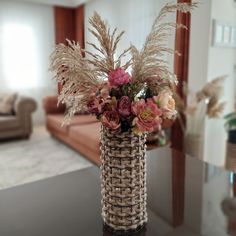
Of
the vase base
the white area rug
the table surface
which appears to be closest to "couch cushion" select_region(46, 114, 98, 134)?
the white area rug

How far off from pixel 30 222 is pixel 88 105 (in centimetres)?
47

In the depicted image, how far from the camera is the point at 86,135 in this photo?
2.94 meters

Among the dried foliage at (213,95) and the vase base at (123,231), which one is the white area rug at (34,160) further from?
the vase base at (123,231)

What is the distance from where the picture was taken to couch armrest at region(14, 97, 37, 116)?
3.99 meters

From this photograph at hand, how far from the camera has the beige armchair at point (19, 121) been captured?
3885mm

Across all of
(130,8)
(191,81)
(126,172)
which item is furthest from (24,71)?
(126,172)

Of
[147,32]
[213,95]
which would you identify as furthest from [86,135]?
[147,32]

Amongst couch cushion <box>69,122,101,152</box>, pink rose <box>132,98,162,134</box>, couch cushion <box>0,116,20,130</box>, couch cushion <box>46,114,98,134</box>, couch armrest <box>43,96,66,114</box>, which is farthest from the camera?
couch armrest <box>43,96,66,114</box>

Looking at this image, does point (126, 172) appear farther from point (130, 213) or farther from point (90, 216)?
point (90, 216)

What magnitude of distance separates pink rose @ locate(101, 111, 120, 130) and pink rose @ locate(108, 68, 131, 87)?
0.27 ft

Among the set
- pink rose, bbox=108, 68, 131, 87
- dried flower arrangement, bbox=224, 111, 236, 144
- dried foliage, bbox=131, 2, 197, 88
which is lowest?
dried flower arrangement, bbox=224, 111, 236, 144

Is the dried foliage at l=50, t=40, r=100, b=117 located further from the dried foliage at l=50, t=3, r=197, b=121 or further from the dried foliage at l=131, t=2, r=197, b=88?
the dried foliage at l=131, t=2, r=197, b=88

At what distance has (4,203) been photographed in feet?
3.18

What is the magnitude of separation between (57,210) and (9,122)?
10.9ft
